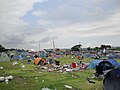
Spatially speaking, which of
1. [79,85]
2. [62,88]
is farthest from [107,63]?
[62,88]

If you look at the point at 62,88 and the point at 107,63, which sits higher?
the point at 107,63

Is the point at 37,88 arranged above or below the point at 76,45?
below

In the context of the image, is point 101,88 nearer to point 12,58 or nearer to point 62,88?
point 62,88

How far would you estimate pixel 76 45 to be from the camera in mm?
105625

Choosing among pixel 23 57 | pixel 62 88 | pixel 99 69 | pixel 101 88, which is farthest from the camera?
pixel 23 57

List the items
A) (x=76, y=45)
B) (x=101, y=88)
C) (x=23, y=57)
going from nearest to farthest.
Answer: (x=101, y=88) < (x=23, y=57) < (x=76, y=45)

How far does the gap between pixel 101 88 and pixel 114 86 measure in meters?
2.46

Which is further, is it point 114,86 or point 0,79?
point 0,79

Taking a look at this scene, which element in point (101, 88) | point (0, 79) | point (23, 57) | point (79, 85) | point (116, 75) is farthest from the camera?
point (23, 57)

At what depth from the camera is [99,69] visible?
20.9 metres

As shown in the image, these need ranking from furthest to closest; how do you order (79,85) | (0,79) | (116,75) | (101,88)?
1. (0,79)
2. (79,85)
3. (101,88)
4. (116,75)

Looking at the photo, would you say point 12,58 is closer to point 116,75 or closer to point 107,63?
point 107,63

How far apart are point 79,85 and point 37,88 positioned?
337 centimetres

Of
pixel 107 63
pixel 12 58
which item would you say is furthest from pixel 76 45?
pixel 107 63
